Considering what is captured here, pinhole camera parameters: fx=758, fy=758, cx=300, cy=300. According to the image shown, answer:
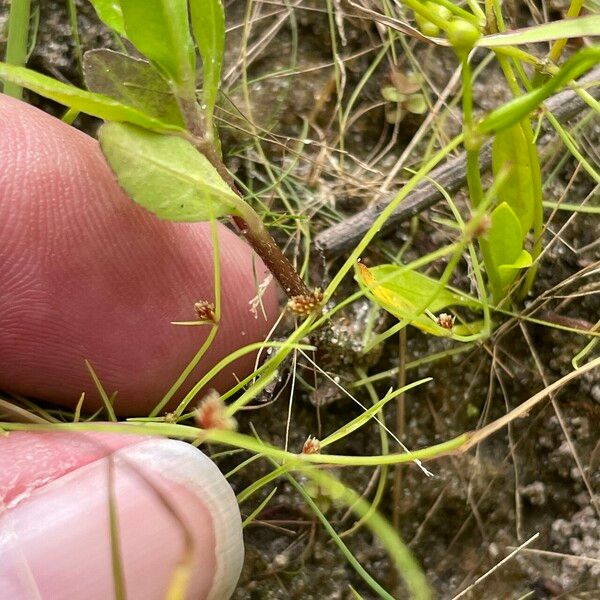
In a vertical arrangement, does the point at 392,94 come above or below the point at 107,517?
above

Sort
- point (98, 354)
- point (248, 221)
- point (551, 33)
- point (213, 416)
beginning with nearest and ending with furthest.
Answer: point (213, 416)
point (551, 33)
point (248, 221)
point (98, 354)

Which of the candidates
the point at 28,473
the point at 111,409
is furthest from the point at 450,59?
the point at 28,473

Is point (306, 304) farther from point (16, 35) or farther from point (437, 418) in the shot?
point (16, 35)

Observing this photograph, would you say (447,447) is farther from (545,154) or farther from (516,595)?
(545,154)

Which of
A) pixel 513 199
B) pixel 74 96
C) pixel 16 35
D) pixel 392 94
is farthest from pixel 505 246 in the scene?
pixel 16 35

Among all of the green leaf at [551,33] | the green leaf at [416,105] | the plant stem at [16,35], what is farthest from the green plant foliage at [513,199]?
the plant stem at [16,35]

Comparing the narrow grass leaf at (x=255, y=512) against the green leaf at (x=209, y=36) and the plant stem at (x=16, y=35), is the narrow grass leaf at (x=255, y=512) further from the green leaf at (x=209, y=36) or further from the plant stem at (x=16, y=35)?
the plant stem at (x=16, y=35)

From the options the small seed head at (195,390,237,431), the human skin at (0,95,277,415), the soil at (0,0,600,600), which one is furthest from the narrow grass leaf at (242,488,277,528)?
the small seed head at (195,390,237,431)
